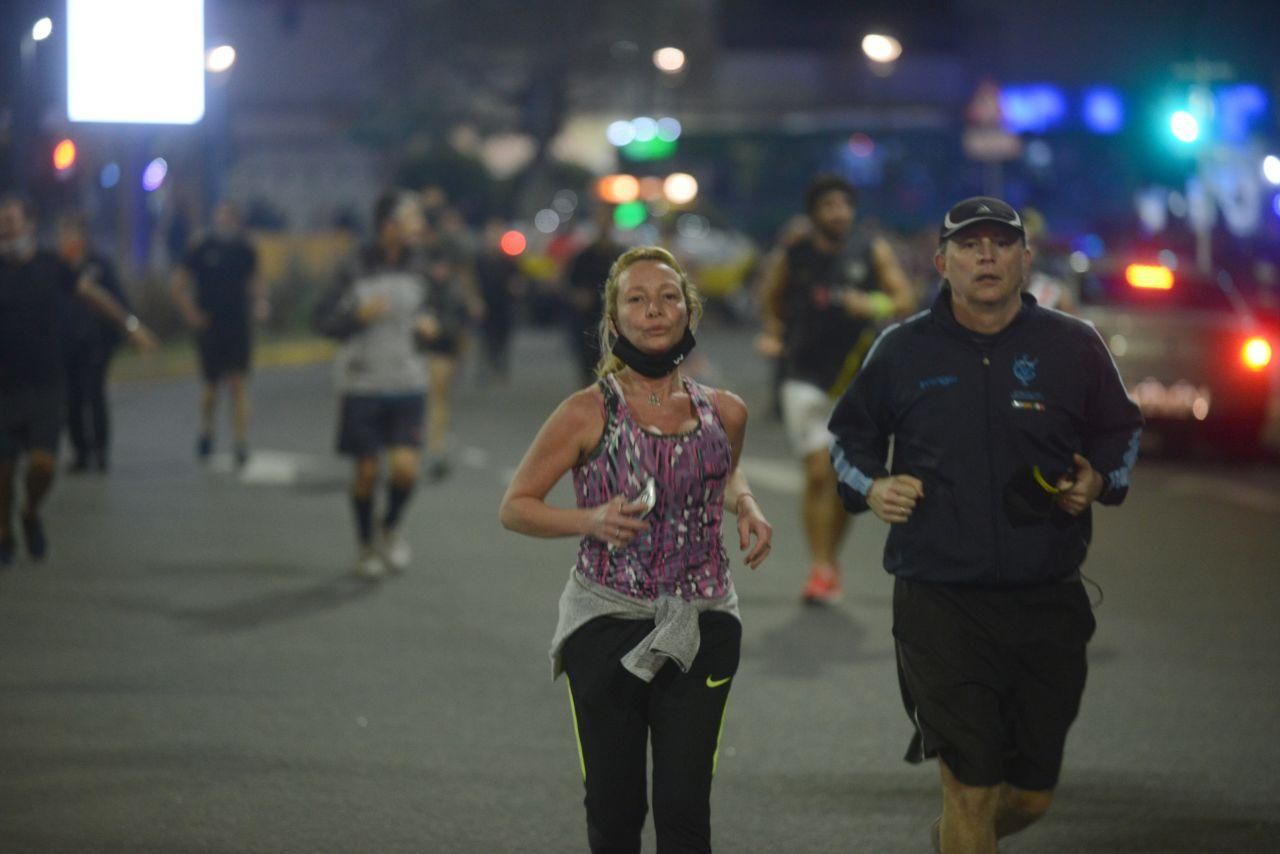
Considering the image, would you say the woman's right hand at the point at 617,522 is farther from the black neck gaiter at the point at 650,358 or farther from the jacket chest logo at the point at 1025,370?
the jacket chest logo at the point at 1025,370

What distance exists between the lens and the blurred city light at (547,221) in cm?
4715

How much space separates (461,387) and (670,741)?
66.3 feet

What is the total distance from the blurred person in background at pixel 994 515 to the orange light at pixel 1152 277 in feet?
41.0

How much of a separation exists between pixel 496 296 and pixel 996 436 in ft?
65.0

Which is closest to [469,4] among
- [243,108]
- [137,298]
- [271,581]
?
[243,108]

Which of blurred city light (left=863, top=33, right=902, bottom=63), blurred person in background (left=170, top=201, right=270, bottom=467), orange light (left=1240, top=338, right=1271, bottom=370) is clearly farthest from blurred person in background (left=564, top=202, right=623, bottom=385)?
blurred city light (left=863, top=33, right=902, bottom=63)

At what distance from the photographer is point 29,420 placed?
36.1 feet

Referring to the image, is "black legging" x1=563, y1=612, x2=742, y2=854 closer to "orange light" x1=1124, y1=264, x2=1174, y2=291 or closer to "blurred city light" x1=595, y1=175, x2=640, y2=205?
"orange light" x1=1124, y1=264, x2=1174, y2=291

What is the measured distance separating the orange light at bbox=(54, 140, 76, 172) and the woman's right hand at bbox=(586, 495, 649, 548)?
14510mm

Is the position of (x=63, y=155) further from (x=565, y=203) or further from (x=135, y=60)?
(x=565, y=203)

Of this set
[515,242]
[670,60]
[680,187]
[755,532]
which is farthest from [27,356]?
[670,60]

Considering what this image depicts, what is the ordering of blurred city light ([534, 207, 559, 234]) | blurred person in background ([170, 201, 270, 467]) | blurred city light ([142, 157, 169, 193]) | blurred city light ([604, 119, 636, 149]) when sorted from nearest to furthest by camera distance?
blurred person in background ([170, 201, 270, 467]) → blurred city light ([142, 157, 169, 193]) → blurred city light ([534, 207, 559, 234]) → blurred city light ([604, 119, 636, 149])

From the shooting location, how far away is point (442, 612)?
10141 millimetres

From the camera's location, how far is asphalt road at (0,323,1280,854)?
21.0 feet
